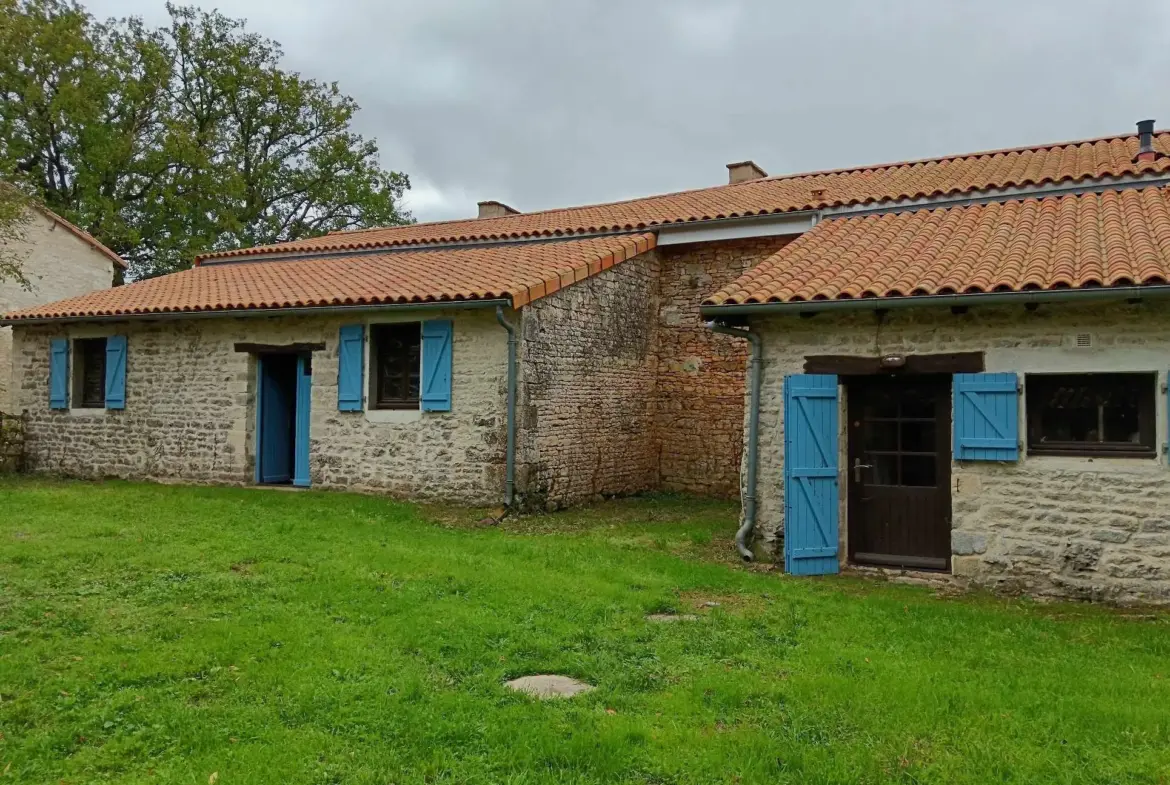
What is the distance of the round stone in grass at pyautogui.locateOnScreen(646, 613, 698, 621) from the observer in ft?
19.4

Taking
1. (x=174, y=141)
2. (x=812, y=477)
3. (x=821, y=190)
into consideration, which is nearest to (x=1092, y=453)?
(x=812, y=477)

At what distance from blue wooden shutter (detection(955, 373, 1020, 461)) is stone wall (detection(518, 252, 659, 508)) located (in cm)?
517

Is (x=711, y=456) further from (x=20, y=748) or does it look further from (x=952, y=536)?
(x=20, y=748)

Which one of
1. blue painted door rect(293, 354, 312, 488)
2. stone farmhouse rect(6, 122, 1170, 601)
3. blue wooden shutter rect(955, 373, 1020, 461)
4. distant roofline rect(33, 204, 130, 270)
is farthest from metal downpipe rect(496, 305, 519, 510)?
distant roofline rect(33, 204, 130, 270)

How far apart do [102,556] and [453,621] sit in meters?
3.63

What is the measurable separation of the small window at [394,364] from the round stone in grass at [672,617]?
234 inches

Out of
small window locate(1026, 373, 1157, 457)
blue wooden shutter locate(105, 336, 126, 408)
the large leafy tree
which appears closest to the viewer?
small window locate(1026, 373, 1157, 457)

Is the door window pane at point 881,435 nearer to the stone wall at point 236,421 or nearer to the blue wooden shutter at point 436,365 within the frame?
the stone wall at point 236,421

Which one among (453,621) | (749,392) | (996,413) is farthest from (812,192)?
(453,621)

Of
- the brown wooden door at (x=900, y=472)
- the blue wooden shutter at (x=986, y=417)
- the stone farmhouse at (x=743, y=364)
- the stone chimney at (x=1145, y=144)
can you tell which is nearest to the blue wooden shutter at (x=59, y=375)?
the stone farmhouse at (x=743, y=364)

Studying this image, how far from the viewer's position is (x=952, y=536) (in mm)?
7211

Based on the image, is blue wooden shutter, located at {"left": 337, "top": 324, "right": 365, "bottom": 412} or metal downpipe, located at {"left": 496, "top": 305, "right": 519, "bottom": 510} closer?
metal downpipe, located at {"left": 496, "top": 305, "right": 519, "bottom": 510}

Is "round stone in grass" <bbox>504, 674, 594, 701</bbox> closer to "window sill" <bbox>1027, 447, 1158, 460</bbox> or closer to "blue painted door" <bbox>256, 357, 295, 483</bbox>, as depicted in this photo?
"window sill" <bbox>1027, 447, 1158, 460</bbox>

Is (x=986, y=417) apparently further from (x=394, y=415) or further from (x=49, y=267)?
(x=49, y=267)
